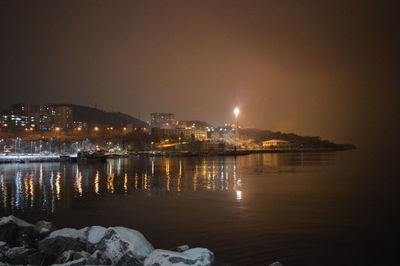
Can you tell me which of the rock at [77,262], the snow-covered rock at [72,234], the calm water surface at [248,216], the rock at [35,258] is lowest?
the calm water surface at [248,216]

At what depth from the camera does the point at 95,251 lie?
955 cm

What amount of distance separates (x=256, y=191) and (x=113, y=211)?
1101cm

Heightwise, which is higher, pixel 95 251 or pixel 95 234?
pixel 95 234

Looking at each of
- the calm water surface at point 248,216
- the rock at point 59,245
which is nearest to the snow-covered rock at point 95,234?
the rock at point 59,245

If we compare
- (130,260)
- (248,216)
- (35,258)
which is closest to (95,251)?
(130,260)

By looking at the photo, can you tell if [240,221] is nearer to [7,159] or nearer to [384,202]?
[384,202]

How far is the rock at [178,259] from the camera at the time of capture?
8.27 meters

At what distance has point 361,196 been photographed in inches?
972

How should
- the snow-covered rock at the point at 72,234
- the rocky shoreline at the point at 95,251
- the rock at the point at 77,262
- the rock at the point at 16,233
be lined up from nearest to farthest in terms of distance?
the rocky shoreline at the point at 95,251
the rock at the point at 77,262
the snow-covered rock at the point at 72,234
the rock at the point at 16,233

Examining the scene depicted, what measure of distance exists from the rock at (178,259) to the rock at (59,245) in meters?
2.16

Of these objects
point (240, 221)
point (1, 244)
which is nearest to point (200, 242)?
point (240, 221)

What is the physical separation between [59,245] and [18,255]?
888mm

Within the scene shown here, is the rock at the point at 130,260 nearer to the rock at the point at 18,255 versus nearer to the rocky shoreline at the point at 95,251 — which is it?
the rocky shoreline at the point at 95,251

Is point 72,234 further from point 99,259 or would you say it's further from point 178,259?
point 178,259
